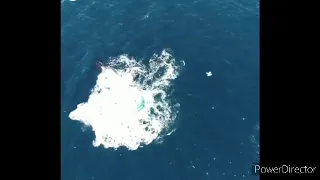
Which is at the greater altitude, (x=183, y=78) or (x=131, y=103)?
(x=183, y=78)

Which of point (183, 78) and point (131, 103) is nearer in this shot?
point (131, 103)

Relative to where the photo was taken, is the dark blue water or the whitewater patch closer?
the dark blue water

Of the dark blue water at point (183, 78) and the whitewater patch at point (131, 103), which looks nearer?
the dark blue water at point (183, 78)
